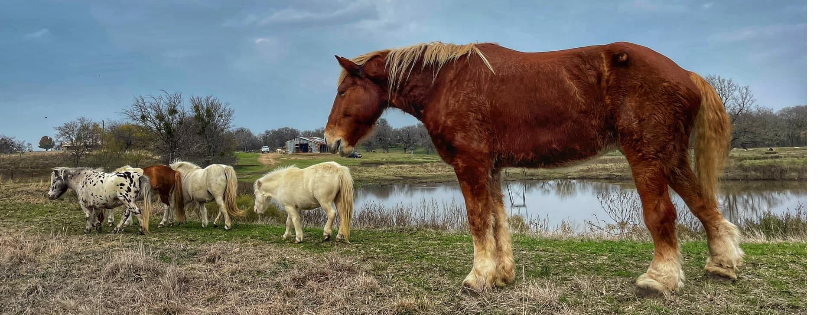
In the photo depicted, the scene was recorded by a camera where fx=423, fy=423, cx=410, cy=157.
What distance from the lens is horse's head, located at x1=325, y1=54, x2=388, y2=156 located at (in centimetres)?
432

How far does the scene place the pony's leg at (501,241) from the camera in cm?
399

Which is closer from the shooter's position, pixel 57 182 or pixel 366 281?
pixel 366 281

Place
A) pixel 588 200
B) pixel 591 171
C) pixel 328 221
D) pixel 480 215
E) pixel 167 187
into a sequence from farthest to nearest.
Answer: pixel 591 171 → pixel 588 200 → pixel 167 187 → pixel 328 221 → pixel 480 215

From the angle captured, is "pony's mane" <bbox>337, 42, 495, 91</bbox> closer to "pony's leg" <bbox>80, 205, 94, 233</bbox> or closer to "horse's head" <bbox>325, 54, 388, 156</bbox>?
"horse's head" <bbox>325, 54, 388, 156</bbox>

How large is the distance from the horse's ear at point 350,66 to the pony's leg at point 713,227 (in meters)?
3.10

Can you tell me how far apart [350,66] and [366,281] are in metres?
2.13

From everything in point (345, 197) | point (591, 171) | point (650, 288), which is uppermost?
point (345, 197)

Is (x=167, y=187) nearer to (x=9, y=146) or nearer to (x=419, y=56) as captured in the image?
(x=419, y=56)

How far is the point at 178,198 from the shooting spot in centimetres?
A: 1072

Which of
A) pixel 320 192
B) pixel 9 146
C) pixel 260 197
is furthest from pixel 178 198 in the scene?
pixel 9 146

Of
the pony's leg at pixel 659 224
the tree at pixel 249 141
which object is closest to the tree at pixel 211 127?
the pony's leg at pixel 659 224
